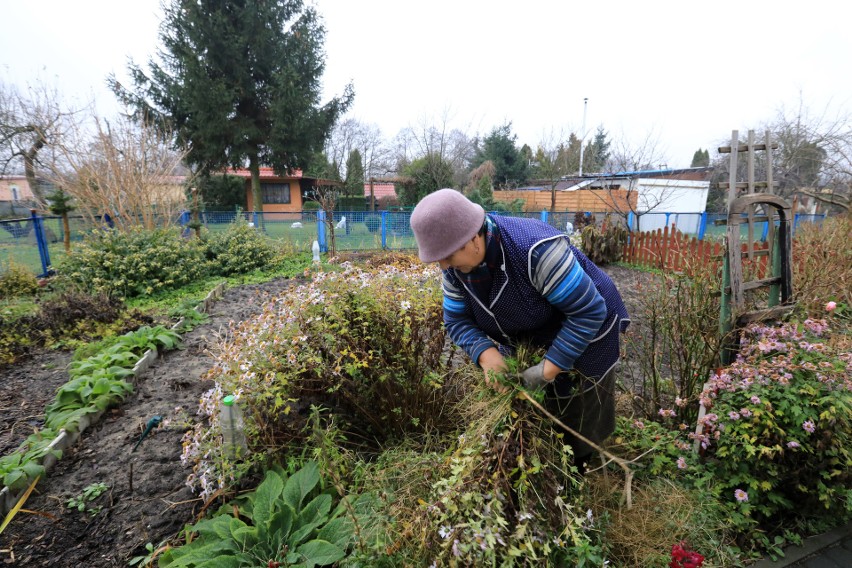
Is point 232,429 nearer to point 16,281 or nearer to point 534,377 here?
point 534,377

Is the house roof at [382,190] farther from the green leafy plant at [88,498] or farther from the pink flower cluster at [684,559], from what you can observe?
the pink flower cluster at [684,559]

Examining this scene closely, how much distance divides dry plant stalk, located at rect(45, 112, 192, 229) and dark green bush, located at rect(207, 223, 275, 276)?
5.23 feet

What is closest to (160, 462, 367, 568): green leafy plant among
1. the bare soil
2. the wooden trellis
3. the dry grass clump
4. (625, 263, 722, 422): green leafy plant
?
the bare soil

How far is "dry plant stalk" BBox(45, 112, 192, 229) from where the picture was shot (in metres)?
9.34

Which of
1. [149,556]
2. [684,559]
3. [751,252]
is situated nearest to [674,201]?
[751,252]

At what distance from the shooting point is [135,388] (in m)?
3.64

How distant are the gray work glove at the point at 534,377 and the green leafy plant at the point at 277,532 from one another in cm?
102

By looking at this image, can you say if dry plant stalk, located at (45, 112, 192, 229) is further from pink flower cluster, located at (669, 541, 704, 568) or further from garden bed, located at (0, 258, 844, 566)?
pink flower cluster, located at (669, 541, 704, 568)

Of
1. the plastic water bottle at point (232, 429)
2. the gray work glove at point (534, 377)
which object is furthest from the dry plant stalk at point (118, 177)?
the gray work glove at point (534, 377)

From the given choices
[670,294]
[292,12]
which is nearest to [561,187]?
[292,12]

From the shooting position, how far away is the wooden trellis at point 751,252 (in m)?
2.41

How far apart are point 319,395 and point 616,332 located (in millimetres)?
1789

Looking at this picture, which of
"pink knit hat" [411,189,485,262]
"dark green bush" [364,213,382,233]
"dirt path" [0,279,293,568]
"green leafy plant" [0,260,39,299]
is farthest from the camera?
"dark green bush" [364,213,382,233]

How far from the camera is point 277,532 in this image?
191 cm
